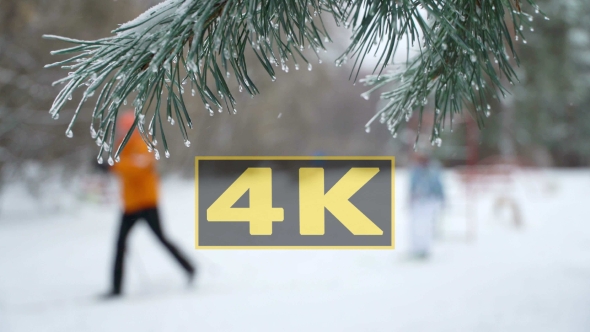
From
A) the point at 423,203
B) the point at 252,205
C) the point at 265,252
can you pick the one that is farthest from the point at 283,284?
the point at 423,203

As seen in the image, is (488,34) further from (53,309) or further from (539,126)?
(539,126)

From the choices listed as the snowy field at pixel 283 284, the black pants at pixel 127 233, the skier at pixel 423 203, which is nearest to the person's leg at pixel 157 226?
the black pants at pixel 127 233

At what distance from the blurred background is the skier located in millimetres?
95

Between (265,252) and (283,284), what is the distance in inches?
12.0

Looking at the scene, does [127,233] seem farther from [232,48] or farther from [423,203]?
[423,203]

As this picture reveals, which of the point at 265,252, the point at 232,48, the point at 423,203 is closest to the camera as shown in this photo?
the point at 232,48

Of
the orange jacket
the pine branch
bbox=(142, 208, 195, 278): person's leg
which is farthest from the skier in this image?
the pine branch

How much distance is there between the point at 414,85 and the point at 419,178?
2.17 m

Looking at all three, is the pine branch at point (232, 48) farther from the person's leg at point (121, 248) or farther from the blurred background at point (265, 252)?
the person's leg at point (121, 248)

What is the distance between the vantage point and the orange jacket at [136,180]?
6.09ft

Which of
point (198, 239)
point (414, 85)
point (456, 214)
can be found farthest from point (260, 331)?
point (456, 214)

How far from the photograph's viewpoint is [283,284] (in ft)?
6.70

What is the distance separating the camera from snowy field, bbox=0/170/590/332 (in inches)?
65.0

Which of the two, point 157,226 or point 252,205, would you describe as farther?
point 157,226
